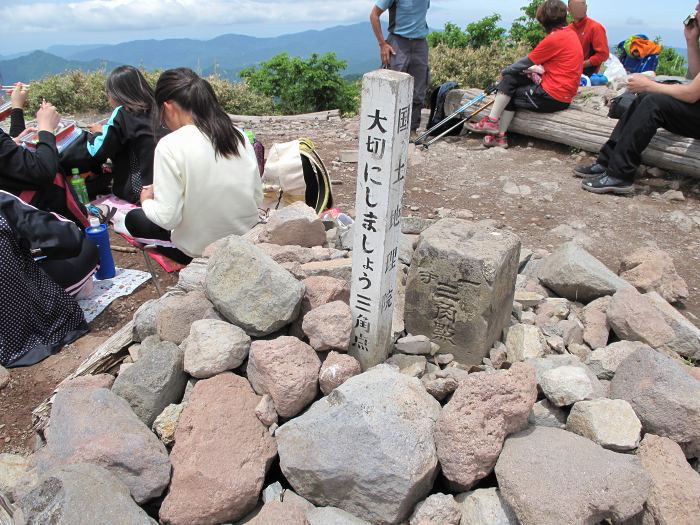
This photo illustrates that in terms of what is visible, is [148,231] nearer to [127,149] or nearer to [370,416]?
[127,149]

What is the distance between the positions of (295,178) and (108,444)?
3.28m

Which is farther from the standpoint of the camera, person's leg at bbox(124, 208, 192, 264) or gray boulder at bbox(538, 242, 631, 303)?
person's leg at bbox(124, 208, 192, 264)

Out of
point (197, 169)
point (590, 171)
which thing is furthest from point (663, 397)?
point (590, 171)

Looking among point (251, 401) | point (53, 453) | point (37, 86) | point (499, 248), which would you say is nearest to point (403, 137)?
point (499, 248)

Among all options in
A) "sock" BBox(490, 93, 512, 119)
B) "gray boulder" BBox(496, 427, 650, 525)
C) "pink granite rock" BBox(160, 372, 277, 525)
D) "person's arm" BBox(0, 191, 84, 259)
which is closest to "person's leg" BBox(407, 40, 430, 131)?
"sock" BBox(490, 93, 512, 119)

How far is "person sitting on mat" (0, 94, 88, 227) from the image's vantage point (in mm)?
4039

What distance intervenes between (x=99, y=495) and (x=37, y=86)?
611 inches

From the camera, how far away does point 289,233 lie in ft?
13.4

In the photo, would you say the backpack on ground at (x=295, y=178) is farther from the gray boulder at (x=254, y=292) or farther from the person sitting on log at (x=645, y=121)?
the person sitting on log at (x=645, y=121)

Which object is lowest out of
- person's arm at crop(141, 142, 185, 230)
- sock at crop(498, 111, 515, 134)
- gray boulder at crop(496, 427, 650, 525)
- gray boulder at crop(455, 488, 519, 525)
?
gray boulder at crop(455, 488, 519, 525)

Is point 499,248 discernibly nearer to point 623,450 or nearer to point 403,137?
point 403,137

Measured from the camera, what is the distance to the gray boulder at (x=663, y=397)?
2615 mm

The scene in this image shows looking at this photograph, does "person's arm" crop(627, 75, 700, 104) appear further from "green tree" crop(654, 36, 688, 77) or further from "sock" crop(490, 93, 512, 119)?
"green tree" crop(654, 36, 688, 77)

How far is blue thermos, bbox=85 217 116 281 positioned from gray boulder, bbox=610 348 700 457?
4.13 meters
